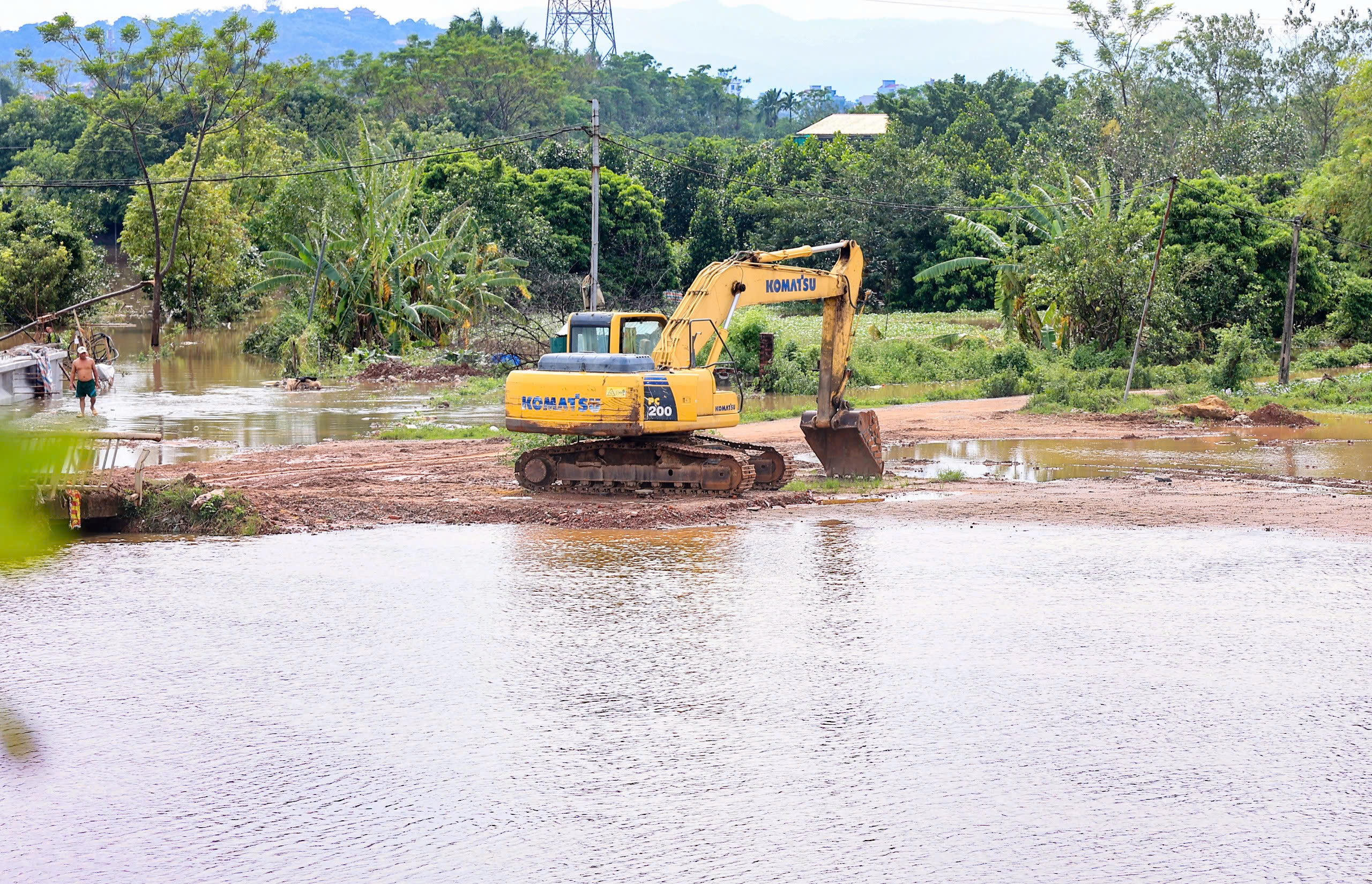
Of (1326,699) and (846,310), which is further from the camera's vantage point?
(846,310)

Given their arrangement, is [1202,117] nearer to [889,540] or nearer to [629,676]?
[889,540]

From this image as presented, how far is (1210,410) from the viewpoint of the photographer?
2638 centimetres

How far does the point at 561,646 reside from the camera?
10.8 m

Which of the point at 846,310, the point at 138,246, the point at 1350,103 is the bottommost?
the point at 846,310

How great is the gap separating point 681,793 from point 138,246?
47075mm

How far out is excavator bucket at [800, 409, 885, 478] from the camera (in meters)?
19.0

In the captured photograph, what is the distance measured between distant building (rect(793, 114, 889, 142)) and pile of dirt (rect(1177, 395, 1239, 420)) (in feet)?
222

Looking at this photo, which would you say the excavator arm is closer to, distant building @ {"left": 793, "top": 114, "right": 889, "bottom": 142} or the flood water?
the flood water

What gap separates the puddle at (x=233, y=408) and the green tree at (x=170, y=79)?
29.9 feet

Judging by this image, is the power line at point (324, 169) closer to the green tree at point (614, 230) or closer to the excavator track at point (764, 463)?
the green tree at point (614, 230)

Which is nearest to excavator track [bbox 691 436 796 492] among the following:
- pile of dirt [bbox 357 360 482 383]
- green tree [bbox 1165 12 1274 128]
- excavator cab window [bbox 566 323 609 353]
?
excavator cab window [bbox 566 323 609 353]

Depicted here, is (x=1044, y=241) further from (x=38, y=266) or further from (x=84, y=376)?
(x=38, y=266)

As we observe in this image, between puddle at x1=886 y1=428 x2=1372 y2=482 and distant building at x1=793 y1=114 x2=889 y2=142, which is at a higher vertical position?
distant building at x1=793 y1=114 x2=889 y2=142

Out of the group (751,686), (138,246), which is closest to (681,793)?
(751,686)
